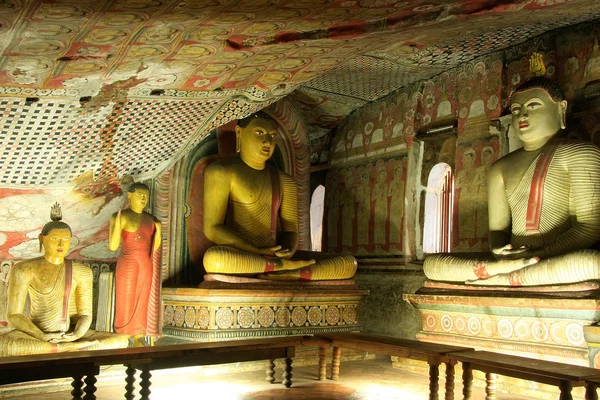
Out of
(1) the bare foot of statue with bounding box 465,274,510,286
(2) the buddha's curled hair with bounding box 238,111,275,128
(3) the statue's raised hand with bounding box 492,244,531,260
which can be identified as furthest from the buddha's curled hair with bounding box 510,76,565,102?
(2) the buddha's curled hair with bounding box 238,111,275,128

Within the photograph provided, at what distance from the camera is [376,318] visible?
8.09 m

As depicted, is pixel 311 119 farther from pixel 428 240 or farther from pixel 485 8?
pixel 485 8

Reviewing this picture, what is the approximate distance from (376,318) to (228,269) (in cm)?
238

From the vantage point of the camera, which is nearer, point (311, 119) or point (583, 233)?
point (583, 233)

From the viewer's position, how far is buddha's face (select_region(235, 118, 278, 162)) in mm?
7262

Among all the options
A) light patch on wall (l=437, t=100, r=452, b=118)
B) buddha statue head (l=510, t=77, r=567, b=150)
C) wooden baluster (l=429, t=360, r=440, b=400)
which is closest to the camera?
wooden baluster (l=429, t=360, r=440, b=400)

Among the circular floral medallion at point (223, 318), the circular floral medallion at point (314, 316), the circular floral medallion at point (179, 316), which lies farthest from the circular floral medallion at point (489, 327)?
the circular floral medallion at point (179, 316)

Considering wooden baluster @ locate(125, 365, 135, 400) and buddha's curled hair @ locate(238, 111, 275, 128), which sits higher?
buddha's curled hair @ locate(238, 111, 275, 128)

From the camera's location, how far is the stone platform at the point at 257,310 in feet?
20.3

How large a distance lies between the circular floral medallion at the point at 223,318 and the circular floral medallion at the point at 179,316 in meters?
0.44

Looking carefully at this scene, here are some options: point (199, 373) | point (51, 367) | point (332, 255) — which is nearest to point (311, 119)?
point (332, 255)

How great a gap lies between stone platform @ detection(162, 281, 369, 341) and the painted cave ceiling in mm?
1353

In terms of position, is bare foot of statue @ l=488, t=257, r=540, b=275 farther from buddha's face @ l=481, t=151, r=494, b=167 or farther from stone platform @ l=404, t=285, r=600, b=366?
buddha's face @ l=481, t=151, r=494, b=167

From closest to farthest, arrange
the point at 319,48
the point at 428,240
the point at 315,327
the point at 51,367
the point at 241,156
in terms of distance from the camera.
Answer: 1. the point at 51,367
2. the point at 319,48
3. the point at 315,327
4. the point at 241,156
5. the point at 428,240
